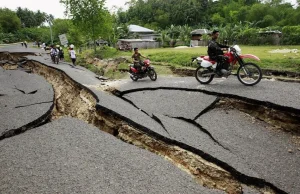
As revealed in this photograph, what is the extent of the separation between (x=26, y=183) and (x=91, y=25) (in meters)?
22.2

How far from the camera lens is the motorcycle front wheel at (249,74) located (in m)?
7.47

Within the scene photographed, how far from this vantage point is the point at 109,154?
4.40 m

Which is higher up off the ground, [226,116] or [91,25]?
[91,25]

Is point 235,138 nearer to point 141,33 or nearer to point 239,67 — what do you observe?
point 239,67

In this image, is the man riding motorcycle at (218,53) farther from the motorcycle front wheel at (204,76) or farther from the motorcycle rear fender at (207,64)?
the motorcycle front wheel at (204,76)

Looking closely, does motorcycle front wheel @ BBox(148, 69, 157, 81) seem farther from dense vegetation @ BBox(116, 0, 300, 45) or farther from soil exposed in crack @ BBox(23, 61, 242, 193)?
dense vegetation @ BBox(116, 0, 300, 45)

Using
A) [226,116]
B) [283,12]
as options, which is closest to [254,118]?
[226,116]

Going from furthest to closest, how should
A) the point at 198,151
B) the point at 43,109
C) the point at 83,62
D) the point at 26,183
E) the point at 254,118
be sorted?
the point at 83,62
the point at 43,109
the point at 254,118
the point at 198,151
the point at 26,183

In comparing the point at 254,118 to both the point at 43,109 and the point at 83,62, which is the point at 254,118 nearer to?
the point at 43,109

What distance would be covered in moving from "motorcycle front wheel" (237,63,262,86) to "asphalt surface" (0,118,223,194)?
4.76 metres

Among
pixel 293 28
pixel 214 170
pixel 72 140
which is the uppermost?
pixel 293 28

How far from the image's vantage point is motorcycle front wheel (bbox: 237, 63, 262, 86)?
747 centimetres

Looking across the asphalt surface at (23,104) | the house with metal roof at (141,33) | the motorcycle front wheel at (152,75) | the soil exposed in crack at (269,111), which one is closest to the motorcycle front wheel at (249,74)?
the soil exposed in crack at (269,111)

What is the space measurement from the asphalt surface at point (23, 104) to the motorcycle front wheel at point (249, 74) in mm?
6214
